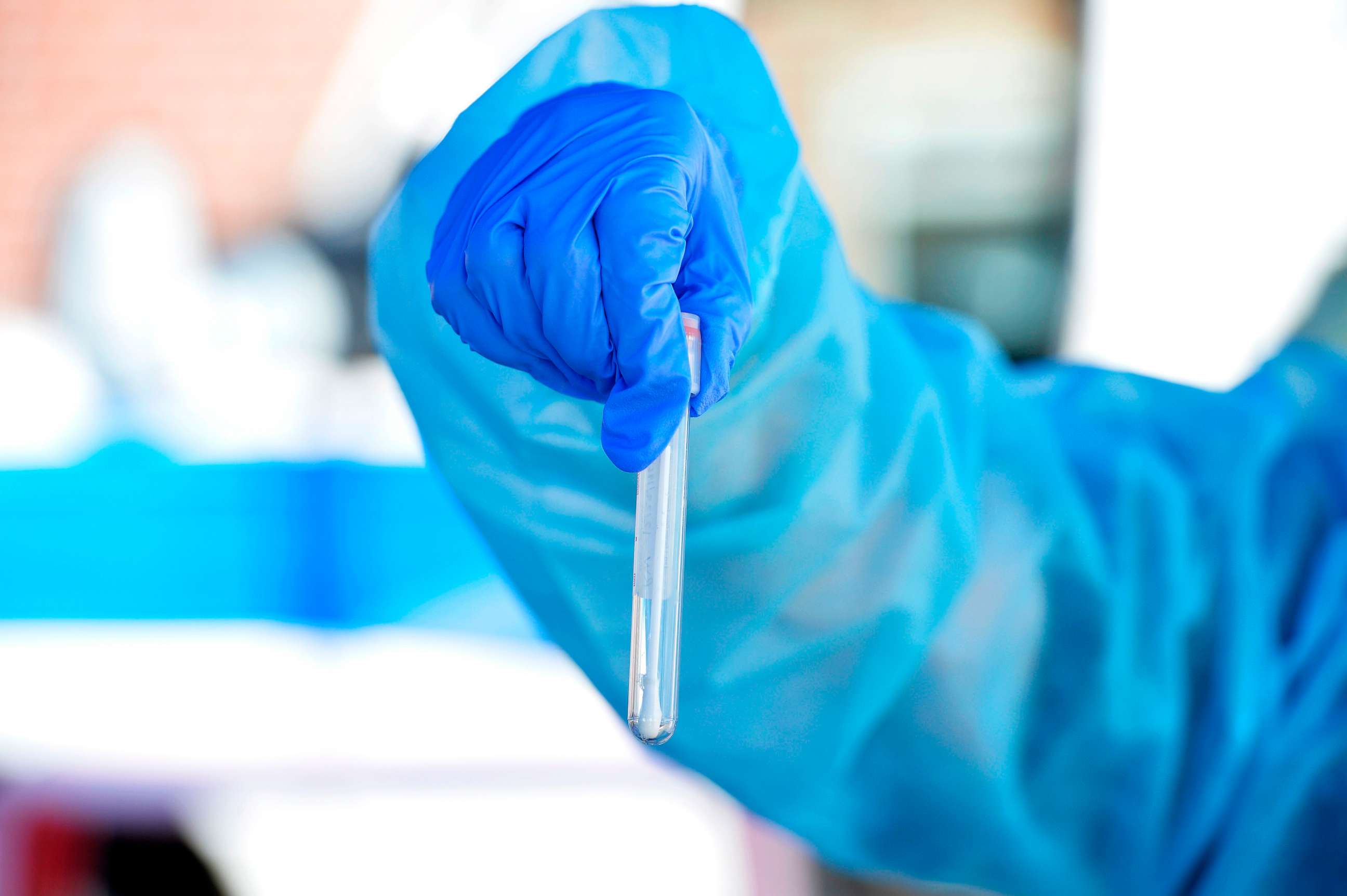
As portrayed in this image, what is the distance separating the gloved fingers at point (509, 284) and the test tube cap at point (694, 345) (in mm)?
41

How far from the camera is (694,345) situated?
40 centimetres

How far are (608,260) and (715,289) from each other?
0.06 metres

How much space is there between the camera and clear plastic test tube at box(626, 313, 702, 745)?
0.36m

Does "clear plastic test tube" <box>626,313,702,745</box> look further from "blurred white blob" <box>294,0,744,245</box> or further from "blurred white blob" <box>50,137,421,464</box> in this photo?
"blurred white blob" <box>294,0,744,245</box>

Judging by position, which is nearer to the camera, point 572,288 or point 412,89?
point 572,288

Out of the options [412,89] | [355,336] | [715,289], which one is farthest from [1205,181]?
[715,289]

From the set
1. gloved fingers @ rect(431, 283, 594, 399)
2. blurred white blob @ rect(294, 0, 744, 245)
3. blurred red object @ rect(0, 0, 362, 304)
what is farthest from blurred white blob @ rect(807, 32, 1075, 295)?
gloved fingers @ rect(431, 283, 594, 399)

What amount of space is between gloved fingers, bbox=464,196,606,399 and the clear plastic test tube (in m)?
0.06

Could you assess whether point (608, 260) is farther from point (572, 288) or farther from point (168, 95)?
point (168, 95)

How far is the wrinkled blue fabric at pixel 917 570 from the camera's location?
1.80ft

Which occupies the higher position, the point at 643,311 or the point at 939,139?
the point at 643,311

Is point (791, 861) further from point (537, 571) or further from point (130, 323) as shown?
point (130, 323)

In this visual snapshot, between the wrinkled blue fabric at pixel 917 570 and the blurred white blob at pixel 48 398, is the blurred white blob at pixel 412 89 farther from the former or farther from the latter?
the wrinkled blue fabric at pixel 917 570

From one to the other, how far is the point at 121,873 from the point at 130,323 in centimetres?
100
